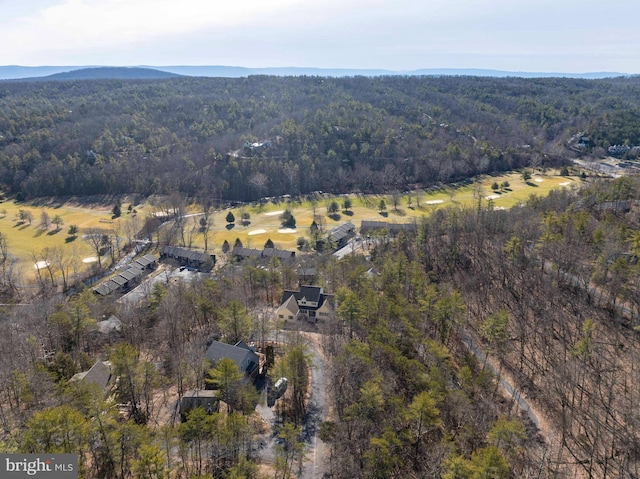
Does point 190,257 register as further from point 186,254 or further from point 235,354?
point 235,354

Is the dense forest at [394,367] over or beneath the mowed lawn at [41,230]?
over

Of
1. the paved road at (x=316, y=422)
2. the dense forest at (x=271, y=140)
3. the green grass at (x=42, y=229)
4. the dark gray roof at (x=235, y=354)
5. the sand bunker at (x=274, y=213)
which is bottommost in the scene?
the green grass at (x=42, y=229)

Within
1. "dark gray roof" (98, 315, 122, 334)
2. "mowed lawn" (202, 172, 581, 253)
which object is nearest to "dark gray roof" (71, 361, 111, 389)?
"dark gray roof" (98, 315, 122, 334)

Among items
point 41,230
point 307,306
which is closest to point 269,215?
point 41,230

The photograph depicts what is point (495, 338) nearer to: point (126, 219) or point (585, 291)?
point (585, 291)

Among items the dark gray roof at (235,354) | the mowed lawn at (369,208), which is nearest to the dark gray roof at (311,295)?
the dark gray roof at (235,354)

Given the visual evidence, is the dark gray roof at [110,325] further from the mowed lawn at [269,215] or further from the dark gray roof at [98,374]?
the mowed lawn at [269,215]
